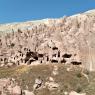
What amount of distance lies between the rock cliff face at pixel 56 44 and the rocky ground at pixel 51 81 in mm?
3599

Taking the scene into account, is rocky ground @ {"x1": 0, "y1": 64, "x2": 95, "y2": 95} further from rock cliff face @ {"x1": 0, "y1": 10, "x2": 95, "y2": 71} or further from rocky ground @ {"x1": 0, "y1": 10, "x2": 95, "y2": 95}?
rock cliff face @ {"x1": 0, "y1": 10, "x2": 95, "y2": 71}

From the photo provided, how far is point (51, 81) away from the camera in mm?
66750

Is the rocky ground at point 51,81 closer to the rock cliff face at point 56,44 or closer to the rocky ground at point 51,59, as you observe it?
the rocky ground at point 51,59

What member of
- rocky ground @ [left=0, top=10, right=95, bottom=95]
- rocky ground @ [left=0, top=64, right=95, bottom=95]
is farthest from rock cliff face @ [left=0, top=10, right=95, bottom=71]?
rocky ground @ [left=0, top=64, right=95, bottom=95]

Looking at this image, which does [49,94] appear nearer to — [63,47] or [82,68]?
[82,68]

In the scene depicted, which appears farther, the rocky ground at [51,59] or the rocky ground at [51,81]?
the rocky ground at [51,59]

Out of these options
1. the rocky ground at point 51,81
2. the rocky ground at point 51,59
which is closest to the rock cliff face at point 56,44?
the rocky ground at point 51,59

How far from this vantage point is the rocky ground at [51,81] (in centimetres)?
6309

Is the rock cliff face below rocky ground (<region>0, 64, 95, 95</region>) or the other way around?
the other way around

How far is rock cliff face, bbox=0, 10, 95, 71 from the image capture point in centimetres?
7281

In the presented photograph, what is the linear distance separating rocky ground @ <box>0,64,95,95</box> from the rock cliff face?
3599mm

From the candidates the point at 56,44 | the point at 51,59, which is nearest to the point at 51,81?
the point at 51,59

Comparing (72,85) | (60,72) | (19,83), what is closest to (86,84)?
(72,85)

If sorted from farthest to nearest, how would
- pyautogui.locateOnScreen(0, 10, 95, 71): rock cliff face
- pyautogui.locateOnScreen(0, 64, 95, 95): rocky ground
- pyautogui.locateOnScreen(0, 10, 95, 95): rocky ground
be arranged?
pyautogui.locateOnScreen(0, 10, 95, 71): rock cliff face < pyautogui.locateOnScreen(0, 10, 95, 95): rocky ground < pyautogui.locateOnScreen(0, 64, 95, 95): rocky ground
